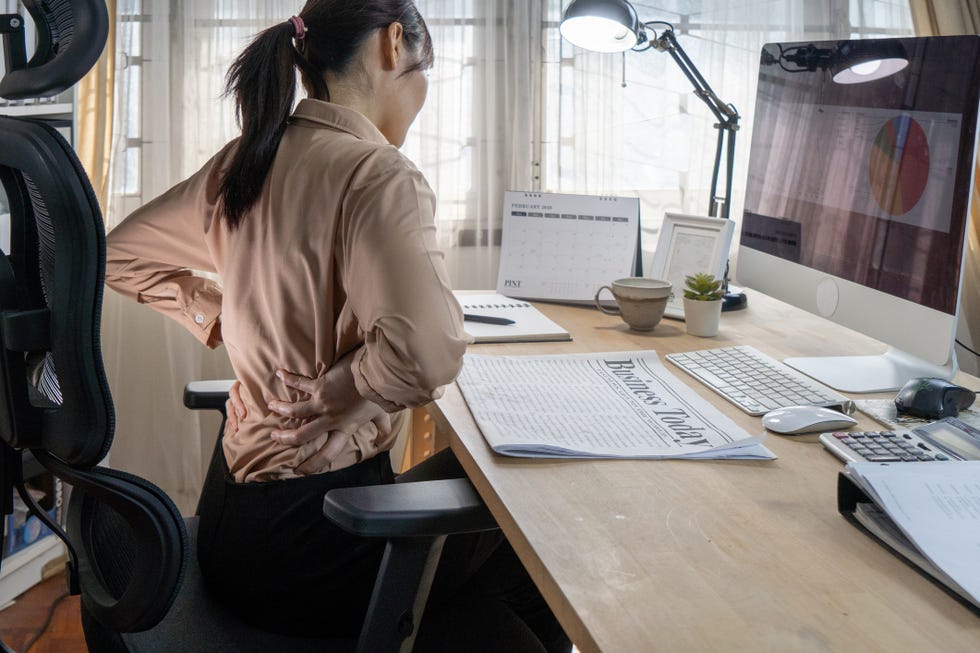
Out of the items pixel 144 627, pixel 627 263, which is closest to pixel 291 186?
pixel 144 627

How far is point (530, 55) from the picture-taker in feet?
8.24

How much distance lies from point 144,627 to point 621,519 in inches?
19.6

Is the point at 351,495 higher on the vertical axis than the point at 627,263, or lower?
lower

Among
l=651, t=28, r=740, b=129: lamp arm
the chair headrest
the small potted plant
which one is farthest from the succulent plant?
the chair headrest

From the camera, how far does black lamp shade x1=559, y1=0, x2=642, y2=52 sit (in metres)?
1.81

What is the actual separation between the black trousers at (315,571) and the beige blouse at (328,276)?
43mm

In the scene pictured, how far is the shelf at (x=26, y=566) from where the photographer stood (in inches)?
87.2

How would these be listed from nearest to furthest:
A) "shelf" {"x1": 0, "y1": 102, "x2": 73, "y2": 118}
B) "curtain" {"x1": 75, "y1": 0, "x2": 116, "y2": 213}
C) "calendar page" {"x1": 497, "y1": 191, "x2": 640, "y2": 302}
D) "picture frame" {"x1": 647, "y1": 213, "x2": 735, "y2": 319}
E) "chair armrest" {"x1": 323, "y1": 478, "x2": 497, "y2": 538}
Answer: "chair armrest" {"x1": 323, "y1": 478, "x2": 497, "y2": 538}
"picture frame" {"x1": 647, "y1": 213, "x2": 735, "y2": 319}
"calendar page" {"x1": 497, "y1": 191, "x2": 640, "y2": 302}
"shelf" {"x1": 0, "y1": 102, "x2": 73, "y2": 118}
"curtain" {"x1": 75, "y1": 0, "x2": 116, "y2": 213}

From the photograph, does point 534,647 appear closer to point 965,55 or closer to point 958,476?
point 958,476

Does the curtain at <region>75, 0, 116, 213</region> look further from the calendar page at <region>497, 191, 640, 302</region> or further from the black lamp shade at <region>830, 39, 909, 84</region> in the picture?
the black lamp shade at <region>830, 39, 909, 84</region>

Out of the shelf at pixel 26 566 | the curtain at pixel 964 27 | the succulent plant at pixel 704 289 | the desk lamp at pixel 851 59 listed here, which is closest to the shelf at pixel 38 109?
the shelf at pixel 26 566

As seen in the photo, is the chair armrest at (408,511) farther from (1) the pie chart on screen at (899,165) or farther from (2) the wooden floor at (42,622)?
(2) the wooden floor at (42,622)

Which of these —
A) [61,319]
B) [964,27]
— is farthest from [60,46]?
[964,27]

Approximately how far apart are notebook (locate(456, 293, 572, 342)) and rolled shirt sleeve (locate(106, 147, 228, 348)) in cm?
42
